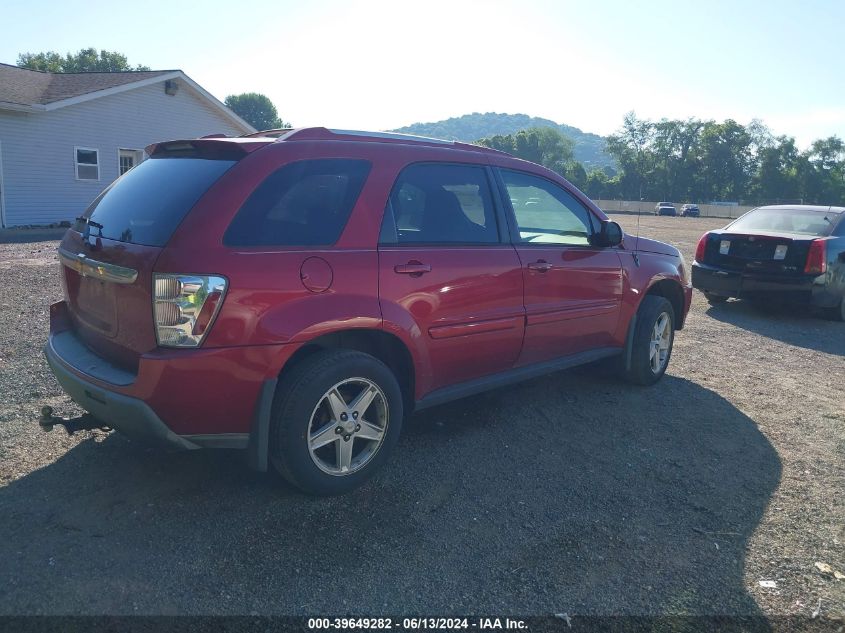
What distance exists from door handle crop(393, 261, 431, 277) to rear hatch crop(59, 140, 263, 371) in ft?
3.20

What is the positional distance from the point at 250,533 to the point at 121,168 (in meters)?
20.6

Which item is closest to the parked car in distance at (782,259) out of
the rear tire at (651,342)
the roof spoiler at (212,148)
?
the rear tire at (651,342)

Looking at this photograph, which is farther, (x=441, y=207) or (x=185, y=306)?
(x=441, y=207)

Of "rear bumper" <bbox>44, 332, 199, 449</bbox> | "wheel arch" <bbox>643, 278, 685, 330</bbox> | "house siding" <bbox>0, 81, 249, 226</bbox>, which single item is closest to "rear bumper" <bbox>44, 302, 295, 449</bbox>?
"rear bumper" <bbox>44, 332, 199, 449</bbox>

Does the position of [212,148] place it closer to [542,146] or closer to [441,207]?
[441,207]

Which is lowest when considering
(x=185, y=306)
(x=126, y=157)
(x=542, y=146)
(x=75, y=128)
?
(x=185, y=306)

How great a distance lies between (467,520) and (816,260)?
7236mm

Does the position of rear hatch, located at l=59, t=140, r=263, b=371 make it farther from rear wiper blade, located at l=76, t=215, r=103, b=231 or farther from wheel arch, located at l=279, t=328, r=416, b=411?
wheel arch, located at l=279, t=328, r=416, b=411

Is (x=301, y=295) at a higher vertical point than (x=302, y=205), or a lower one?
lower

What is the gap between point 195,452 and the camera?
398 centimetres

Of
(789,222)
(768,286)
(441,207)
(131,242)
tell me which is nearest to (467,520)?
(441,207)

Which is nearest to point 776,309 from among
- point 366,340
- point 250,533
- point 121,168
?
point 366,340

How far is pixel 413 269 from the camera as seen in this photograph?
3.70 meters

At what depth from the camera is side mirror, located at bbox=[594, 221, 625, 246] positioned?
16.4 feet
